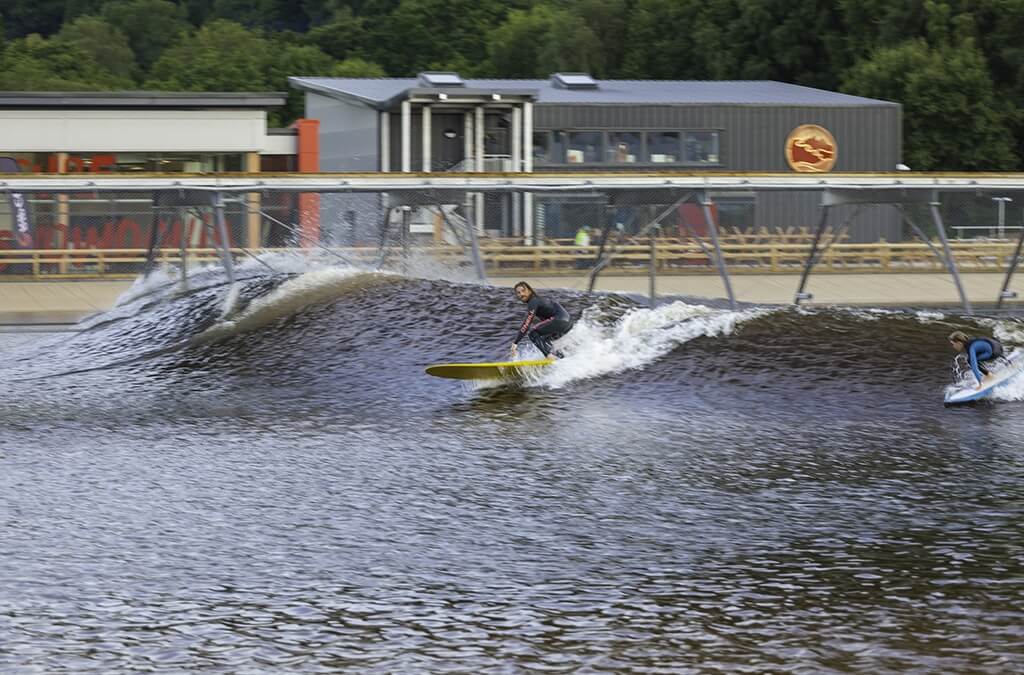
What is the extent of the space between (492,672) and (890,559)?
156 inches

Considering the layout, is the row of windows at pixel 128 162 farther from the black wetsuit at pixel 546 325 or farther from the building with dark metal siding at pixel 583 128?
the black wetsuit at pixel 546 325

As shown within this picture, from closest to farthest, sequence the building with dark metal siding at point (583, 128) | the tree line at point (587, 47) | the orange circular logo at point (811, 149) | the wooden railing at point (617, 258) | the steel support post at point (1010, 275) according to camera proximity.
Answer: the steel support post at point (1010, 275)
the wooden railing at point (617, 258)
the building with dark metal siding at point (583, 128)
the orange circular logo at point (811, 149)
the tree line at point (587, 47)

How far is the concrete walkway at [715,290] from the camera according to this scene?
94.5 ft

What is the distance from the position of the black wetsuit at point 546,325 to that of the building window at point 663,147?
1103 inches

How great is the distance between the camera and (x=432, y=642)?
980cm

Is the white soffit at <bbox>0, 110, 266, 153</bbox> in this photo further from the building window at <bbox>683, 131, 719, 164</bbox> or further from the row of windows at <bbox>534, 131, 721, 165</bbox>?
the building window at <bbox>683, 131, 719, 164</bbox>

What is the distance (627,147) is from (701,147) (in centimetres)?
261

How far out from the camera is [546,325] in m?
21.2

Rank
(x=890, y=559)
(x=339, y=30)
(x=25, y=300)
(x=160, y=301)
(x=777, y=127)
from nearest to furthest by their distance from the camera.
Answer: (x=890, y=559) < (x=160, y=301) < (x=25, y=300) < (x=777, y=127) < (x=339, y=30)

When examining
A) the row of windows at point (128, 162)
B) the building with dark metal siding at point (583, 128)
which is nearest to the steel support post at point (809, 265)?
the building with dark metal siding at point (583, 128)

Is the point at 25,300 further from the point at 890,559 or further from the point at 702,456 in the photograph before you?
the point at 890,559

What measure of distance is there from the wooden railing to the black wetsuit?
7033mm

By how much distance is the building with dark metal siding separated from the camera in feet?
154

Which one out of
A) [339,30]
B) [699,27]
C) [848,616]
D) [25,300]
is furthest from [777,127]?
[339,30]
